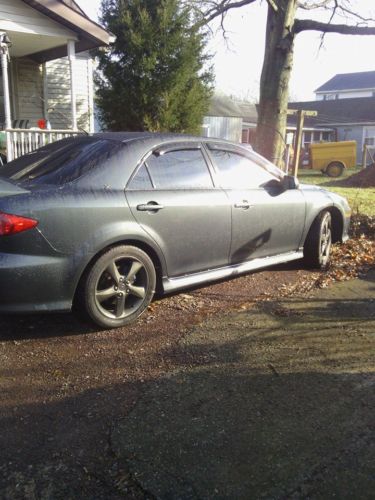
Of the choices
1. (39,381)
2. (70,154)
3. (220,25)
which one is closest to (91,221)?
(70,154)

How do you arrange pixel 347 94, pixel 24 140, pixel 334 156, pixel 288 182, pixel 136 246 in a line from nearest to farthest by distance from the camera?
pixel 136 246
pixel 288 182
pixel 24 140
pixel 334 156
pixel 347 94

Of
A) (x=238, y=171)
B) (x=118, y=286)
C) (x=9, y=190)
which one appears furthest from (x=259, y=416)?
(x=238, y=171)

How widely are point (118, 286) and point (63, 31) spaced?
833 centimetres

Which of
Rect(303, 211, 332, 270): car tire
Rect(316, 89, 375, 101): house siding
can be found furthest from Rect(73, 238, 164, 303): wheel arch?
Rect(316, 89, 375, 101): house siding

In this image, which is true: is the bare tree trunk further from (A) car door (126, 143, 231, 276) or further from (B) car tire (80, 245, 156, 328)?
(B) car tire (80, 245, 156, 328)

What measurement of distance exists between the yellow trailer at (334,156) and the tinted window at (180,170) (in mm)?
21615

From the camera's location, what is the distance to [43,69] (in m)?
12.9

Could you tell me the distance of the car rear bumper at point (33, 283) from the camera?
3.42 metres

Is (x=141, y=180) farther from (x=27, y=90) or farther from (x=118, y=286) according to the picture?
(x=27, y=90)

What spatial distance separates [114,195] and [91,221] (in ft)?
1.06

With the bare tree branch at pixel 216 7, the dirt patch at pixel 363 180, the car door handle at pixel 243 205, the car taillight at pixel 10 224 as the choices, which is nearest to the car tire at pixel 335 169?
the dirt patch at pixel 363 180

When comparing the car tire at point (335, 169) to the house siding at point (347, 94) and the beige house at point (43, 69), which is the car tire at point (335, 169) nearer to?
the beige house at point (43, 69)

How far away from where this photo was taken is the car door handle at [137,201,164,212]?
4035 millimetres

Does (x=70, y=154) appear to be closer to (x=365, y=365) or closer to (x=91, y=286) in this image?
(x=91, y=286)
